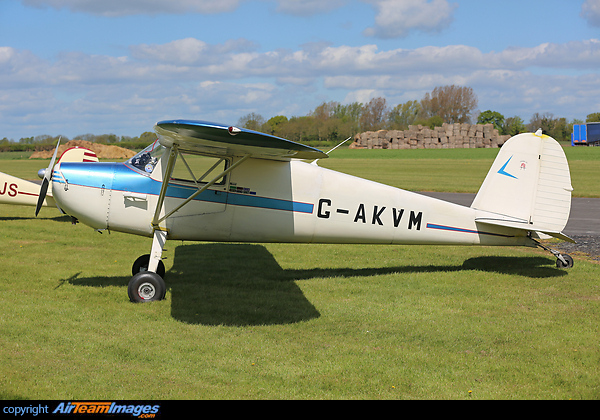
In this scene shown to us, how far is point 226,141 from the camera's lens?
6543 mm

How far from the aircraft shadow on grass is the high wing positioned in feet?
7.34

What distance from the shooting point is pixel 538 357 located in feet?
18.0

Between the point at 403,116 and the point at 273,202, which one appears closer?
the point at 273,202

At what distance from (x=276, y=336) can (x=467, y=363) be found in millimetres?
2227

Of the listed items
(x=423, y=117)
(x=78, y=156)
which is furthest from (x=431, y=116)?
(x=78, y=156)

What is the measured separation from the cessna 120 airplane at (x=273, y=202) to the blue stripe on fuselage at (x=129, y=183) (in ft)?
0.05

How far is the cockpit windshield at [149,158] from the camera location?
315 inches

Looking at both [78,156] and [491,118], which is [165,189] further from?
[491,118]

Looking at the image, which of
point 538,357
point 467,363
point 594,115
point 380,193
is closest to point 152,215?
point 380,193

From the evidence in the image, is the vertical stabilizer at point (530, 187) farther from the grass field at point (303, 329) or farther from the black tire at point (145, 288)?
the black tire at point (145, 288)

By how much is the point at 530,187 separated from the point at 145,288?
681cm

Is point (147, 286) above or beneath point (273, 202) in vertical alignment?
beneath

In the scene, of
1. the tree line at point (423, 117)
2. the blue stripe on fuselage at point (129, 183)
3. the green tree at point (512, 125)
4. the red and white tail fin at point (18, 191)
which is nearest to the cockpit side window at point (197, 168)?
the blue stripe on fuselage at point (129, 183)

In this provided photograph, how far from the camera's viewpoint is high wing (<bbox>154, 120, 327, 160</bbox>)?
6027 mm
